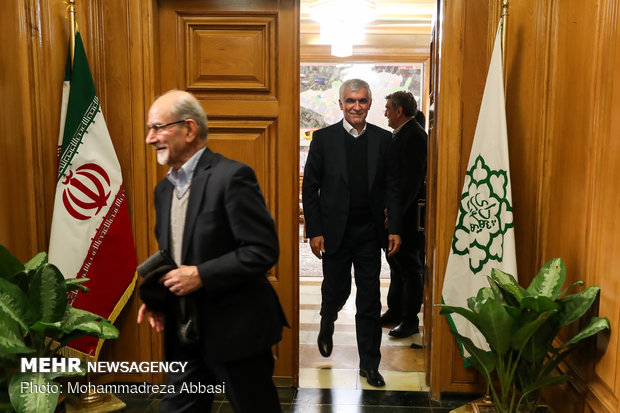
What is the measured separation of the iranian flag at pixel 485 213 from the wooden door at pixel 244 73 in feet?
3.04

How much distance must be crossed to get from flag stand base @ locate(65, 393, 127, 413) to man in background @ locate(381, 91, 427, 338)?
1.99 m

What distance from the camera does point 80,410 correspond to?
2584mm

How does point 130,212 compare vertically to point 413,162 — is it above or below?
below

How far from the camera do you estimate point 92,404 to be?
8.68 ft

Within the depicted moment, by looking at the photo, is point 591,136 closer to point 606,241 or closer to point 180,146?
point 606,241

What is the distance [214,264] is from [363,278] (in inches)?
65.7

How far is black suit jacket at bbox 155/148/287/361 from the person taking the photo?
72.1 inches

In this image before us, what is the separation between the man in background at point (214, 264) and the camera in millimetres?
1838

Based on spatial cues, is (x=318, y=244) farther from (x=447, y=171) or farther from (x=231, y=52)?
(x=231, y=52)

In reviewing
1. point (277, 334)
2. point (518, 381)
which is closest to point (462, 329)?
point (518, 381)

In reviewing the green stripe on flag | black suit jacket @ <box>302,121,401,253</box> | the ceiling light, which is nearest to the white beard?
the green stripe on flag

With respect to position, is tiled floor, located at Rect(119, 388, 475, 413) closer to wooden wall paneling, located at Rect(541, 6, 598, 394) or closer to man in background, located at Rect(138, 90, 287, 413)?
wooden wall paneling, located at Rect(541, 6, 598, 394)

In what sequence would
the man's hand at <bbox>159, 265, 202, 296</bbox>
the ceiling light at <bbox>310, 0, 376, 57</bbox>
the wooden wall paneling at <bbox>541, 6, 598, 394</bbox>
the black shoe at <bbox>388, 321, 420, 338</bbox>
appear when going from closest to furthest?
the man's hand at <bbox>159, 265, 202, 296</bbox>, the wooden wall paneling at <bbox>541, 6, 598, 394</bbox>, the black shoe at <bbox>388, 321, 420, 338</bbox>, the ceiling light at <bbox>310, 0, 376, 57</bbox>

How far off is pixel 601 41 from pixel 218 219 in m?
1.45
